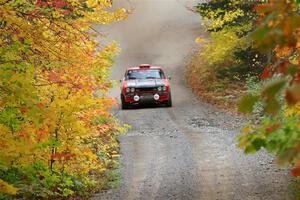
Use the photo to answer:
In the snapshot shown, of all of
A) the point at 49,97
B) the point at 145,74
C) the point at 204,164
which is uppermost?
the point at 145,74

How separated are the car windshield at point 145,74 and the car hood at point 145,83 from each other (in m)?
0.48

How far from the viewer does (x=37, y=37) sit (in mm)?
8016

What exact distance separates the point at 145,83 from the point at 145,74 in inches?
41.9

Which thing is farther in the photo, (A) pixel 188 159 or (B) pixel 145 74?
(B) pixel 145 74

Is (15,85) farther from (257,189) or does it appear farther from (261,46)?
(257,189)

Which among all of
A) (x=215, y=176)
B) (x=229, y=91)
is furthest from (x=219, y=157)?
(x=229, y=91)

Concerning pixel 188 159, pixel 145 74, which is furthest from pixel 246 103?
pixel 145 74

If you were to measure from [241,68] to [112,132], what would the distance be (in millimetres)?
9355

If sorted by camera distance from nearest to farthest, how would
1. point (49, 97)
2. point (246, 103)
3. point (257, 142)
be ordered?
point (246, 103) → point (257, 142) → point (49, 97)

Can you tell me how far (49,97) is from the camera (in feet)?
32.7

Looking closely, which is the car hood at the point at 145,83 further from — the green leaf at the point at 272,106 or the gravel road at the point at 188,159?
the green leaf at the point at 272,106

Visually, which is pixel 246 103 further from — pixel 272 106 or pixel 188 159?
pixel 188 159

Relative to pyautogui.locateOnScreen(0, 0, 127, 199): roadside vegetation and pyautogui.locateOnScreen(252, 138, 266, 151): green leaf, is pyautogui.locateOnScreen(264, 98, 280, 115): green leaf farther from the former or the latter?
pyautogui.locateOnScreen(0, 0, 127, 199): roadside vegetation

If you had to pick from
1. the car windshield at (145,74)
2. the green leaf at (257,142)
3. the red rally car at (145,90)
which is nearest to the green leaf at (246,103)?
the green leaf at (257,142)
